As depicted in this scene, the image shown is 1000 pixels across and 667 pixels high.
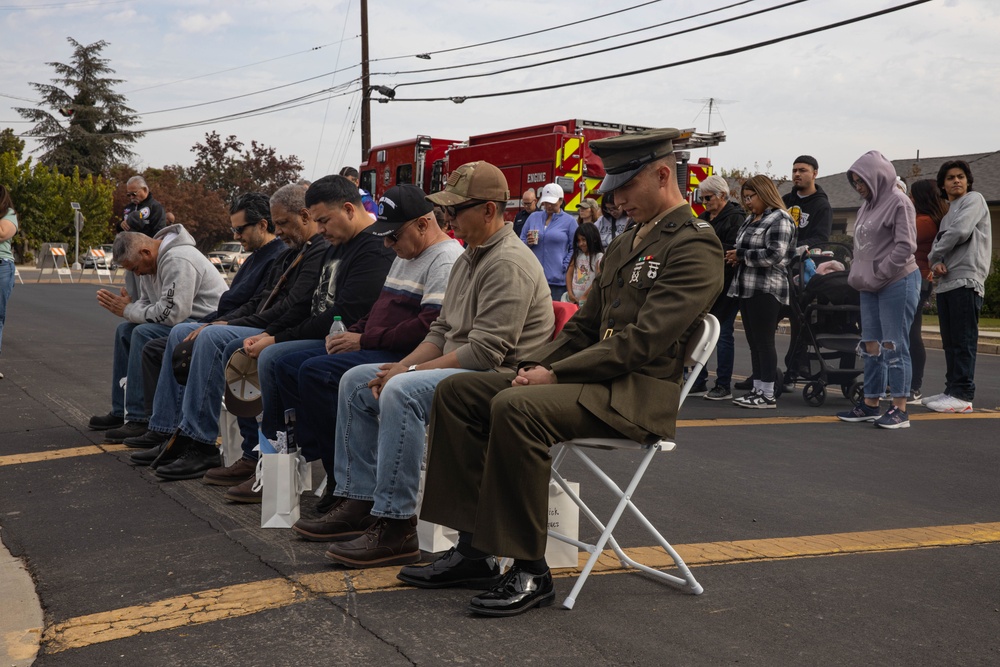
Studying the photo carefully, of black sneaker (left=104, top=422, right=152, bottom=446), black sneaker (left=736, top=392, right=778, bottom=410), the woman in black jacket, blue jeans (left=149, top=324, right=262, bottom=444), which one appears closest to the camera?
blue jeans (left=149, top=324, right=262, bottom=444)

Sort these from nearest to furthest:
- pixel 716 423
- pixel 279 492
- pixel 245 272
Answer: pixel 279 492, pixel 245 272, pixel 716 423

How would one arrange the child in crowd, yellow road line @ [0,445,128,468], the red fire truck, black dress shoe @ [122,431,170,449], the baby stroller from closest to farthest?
yellow road line @ [0,445,128,468]
black dress shoe @ [122,431,170,449]
the baby stroller
the child in crowd
the red fire truck

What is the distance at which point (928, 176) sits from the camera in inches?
1553

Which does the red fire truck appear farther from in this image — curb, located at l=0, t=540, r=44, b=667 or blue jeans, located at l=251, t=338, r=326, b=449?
curb, located at l=0, t=540, r=44, b=667

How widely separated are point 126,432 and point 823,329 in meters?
6.26

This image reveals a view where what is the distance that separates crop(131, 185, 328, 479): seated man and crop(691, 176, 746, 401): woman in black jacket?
15.5 feet

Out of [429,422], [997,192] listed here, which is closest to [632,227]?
[429,422]

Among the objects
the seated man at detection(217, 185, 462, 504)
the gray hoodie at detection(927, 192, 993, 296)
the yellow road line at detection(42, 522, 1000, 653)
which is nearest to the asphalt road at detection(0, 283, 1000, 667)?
the yellow road line at detection(42, 522, 1000, 653)

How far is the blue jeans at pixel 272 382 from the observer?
5.19 m

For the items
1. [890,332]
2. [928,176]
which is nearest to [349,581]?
[890,332]

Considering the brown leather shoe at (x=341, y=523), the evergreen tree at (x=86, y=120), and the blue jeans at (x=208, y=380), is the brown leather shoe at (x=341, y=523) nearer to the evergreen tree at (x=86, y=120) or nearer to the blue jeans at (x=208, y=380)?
the blue jeans at (x=208, y=380)

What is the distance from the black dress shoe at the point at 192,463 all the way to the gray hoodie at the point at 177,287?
1.18 metres

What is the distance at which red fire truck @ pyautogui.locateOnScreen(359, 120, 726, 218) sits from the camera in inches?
645

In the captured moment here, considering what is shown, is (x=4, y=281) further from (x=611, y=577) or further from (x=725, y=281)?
(x=611, y=577)
